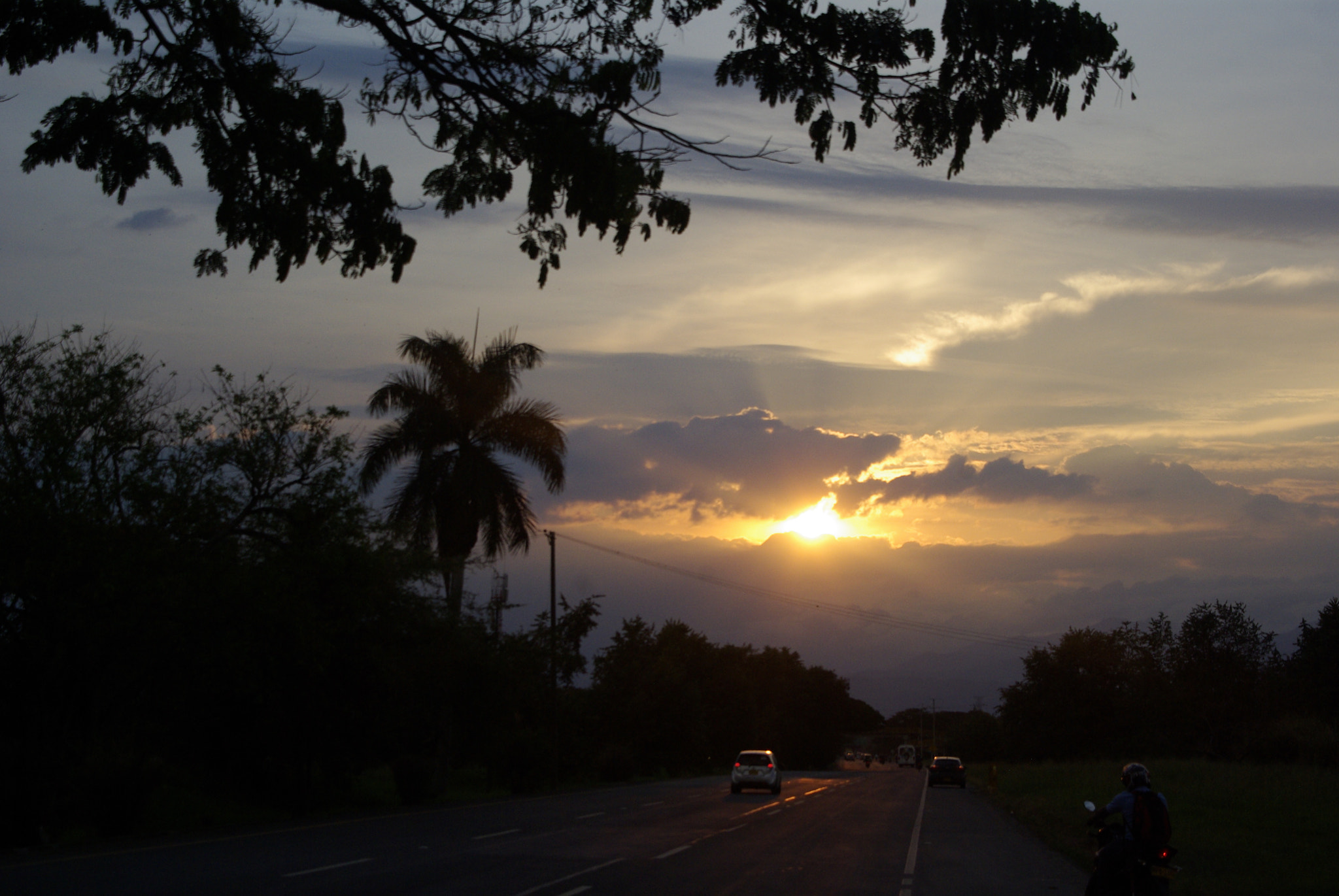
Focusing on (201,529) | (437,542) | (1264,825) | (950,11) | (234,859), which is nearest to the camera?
(950,11)

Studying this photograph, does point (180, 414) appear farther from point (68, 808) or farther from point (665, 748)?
point (665, 748)

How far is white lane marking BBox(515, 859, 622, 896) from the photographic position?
13273 millimetres

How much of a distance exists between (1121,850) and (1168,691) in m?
68.1

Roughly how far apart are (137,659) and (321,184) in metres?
16.7

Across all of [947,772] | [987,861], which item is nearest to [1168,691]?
[947,772]

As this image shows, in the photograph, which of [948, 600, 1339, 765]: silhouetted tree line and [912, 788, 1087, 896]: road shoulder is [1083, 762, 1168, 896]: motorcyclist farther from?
[948, 600, 1339, 765]: silhouetted tree line

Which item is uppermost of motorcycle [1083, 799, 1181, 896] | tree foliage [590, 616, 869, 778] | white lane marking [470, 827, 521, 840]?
motorcycle [1083, 799, 1181, 896]

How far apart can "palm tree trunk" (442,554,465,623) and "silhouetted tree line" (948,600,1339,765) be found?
4137cm

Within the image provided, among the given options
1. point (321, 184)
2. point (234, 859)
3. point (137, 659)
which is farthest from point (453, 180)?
point (137, 659)

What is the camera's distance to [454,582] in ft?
121

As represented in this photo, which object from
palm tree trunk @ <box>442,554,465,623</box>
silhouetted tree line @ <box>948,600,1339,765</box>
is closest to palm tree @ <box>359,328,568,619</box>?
palm tree trunk @ <box>442,554,465,623</box>

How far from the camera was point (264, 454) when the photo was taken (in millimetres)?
26172

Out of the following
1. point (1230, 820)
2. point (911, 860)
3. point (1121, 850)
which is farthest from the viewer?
Answer: point (1230, 820)

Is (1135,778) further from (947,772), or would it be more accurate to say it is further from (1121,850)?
(947,772)
